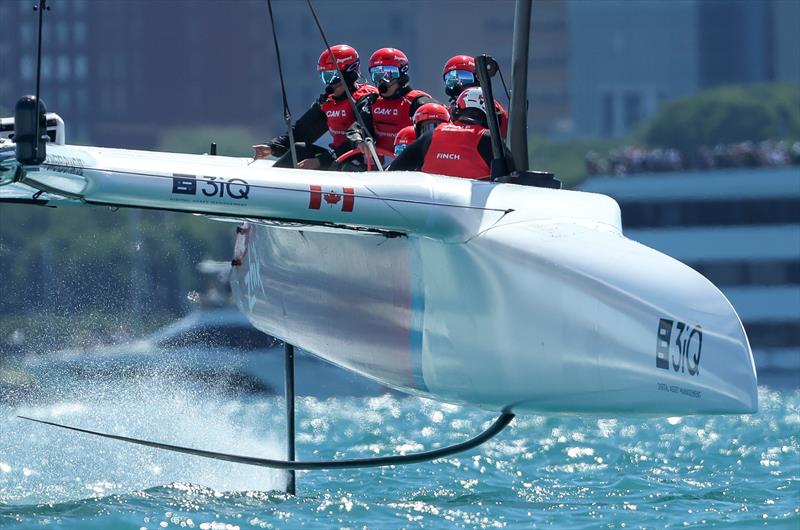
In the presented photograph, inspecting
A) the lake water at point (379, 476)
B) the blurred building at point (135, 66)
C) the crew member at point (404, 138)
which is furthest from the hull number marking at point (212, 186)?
the blurred building at point (135, 66)

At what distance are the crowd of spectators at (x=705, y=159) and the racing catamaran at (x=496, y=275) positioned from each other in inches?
667

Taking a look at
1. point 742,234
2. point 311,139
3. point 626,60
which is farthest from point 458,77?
point 626,60

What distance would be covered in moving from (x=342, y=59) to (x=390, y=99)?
32cm

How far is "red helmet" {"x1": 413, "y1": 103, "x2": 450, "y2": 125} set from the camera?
6.39m

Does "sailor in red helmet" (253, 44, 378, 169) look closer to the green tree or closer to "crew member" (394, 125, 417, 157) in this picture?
"crew member" (394, 125, 417, 157)

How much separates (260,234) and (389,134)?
2.40 ft

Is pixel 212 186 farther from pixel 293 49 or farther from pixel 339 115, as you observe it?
pixel 293 49

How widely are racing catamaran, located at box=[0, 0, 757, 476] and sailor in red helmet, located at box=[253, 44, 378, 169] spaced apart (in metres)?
1.38

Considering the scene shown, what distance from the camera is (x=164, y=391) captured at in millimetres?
8836

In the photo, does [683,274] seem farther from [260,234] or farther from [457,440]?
[457,440]

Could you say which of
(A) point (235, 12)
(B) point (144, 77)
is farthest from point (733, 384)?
(B) point (144, 77)

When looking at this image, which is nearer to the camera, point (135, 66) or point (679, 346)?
point (679, 346)

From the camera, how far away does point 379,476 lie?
22.2 ft

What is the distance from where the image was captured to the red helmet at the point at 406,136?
6.54 meters
